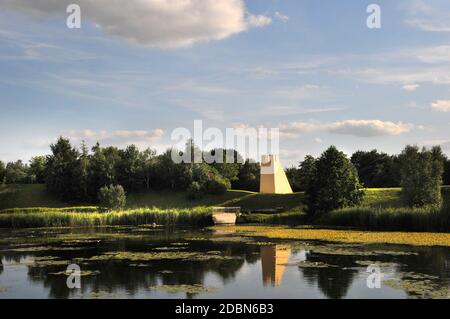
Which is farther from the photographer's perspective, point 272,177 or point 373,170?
point 373,170

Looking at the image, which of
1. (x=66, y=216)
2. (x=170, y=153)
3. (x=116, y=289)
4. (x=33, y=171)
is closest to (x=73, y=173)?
(x=170, y=153)

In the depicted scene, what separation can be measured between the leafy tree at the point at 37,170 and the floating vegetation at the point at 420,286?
76753 mm

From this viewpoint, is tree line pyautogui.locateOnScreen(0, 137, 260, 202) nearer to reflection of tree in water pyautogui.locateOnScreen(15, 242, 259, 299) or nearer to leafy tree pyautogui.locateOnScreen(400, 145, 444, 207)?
leafy tree pyautogui.locateOnScreen(400, 145, 444, 207)

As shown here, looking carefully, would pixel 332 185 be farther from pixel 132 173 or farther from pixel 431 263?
pixel 132 173

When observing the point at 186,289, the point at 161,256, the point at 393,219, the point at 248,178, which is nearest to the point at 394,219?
the point at 393,219

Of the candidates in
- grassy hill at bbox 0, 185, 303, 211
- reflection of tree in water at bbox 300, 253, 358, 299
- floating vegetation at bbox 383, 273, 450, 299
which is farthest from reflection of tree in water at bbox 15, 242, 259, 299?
grassy hill at bbox 0, 185, 303, 211

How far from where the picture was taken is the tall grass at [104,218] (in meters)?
43.9

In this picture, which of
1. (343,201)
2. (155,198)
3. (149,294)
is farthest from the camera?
(155,198)

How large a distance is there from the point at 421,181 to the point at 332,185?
7.18m

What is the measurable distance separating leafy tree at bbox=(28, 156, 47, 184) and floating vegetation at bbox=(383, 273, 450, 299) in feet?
252

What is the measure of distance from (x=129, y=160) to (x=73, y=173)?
28.2 feet

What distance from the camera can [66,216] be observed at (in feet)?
144

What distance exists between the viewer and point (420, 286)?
50.2 feet
